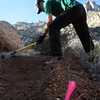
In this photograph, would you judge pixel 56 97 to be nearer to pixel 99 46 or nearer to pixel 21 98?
pixel 21 98

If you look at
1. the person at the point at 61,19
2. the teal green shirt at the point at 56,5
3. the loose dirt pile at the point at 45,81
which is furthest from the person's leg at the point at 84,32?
the loose dirt pile at the point at 45,81

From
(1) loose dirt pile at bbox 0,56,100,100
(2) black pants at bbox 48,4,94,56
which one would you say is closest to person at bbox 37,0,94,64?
(2) black pants at bbox 48,4,94,56

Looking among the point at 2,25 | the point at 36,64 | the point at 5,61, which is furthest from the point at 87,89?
the point at 2,25

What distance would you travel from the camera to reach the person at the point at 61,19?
26.6 ft

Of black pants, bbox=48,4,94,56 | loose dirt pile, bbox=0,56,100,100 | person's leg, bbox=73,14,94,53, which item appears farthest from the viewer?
person's leg, bbox=73,14,94,53

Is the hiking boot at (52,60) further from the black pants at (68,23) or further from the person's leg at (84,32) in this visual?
the person's leg at (84,32)

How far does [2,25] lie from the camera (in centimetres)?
1289

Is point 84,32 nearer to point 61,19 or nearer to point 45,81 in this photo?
point 61,19

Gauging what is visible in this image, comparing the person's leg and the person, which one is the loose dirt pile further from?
the person's leg

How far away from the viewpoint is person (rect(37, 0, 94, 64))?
8102 mm

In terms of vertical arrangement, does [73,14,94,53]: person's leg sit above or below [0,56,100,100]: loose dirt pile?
above

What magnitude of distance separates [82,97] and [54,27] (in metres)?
3.03

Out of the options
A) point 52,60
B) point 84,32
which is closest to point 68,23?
point 84,32

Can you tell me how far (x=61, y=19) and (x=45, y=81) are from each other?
2392 millimetres
